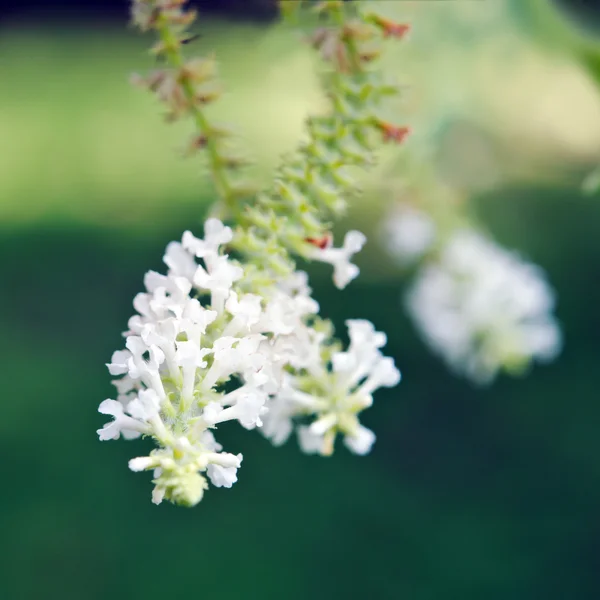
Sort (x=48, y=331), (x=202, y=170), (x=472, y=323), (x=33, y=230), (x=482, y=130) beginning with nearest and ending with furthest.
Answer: (x=202, y=170)
(x=472, y=323)
(x=482, y=130)
(x=48, y=331)
(x=33, y=230)

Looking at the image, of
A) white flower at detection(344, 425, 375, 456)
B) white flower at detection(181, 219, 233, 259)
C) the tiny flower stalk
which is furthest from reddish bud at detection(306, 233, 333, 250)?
white flower at detection(344, 425, 375, 456)

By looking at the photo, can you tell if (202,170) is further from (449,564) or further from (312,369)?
(449,564)

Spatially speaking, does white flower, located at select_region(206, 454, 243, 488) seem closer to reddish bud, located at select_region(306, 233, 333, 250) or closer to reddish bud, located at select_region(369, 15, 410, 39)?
reddish bud, located at select_region(306, 233, 333, 250)

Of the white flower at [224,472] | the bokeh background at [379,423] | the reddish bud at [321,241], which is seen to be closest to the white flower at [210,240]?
the reddish bud at [321,241]

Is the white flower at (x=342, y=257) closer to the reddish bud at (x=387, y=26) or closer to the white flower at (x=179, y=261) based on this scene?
the white flower at (x=179, y=261)

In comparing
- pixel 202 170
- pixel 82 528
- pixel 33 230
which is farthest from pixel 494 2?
pixel 33 230

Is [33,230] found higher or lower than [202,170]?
lower

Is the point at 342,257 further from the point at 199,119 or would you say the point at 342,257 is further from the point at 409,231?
the point at 409,231

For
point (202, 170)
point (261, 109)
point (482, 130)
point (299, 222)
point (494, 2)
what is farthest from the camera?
point (261, 109)

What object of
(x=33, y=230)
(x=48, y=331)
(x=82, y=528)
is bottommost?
(x=82, y=528)
